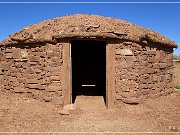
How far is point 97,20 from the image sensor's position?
10.9m

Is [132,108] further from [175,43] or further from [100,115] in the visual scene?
[175,43]

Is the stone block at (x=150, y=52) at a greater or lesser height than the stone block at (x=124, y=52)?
greater

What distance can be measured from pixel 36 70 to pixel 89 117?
257 centimetres

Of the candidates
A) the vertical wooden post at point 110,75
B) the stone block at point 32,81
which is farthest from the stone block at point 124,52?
the stone block at point 32,81

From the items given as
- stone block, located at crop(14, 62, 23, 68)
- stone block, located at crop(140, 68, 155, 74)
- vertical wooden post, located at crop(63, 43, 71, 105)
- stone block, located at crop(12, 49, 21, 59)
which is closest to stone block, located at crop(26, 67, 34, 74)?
stone block, located at crop(14, 62, 23, 68)

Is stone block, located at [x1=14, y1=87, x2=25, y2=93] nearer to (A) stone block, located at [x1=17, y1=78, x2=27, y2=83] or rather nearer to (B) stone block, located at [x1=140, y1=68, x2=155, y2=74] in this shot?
(A) stone block, located at [x1=17, y1=78, x2=27, y2=83]

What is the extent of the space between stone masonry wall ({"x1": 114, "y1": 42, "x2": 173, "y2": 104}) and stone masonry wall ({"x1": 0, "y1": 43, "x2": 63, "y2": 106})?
6.36 feet

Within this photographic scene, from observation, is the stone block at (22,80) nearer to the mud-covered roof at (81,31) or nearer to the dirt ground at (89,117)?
the dirt ground at (89,117)

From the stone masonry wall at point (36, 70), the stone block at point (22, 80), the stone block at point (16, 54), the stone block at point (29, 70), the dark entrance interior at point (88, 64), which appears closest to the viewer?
the stone masonry wall at point (36, 70)

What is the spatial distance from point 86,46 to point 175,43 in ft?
14.0

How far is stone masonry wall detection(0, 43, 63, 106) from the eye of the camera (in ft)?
31.4

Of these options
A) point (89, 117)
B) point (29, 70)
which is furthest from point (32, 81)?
point (89, 117)

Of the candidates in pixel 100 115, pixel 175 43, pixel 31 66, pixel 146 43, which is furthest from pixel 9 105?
pixel 175 43

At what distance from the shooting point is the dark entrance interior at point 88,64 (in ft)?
46.3
